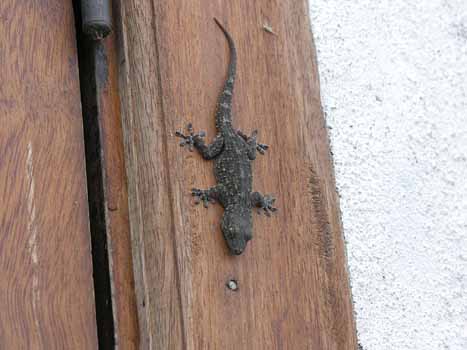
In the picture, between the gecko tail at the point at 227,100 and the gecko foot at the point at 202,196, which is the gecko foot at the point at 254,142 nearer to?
the gecko tail at the point at 227,100

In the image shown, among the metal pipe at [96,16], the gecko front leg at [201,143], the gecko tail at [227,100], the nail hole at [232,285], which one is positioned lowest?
the nail hole at [232,285]

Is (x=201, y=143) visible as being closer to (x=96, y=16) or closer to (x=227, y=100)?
(x=227, y=100)

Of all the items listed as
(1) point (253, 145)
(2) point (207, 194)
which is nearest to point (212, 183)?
(2) point (207, 194)

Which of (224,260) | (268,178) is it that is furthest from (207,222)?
(268,178)

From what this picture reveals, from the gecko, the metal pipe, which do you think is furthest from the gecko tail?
the metal pipe

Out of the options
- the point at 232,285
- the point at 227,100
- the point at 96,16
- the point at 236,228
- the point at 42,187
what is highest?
the point at 96,16

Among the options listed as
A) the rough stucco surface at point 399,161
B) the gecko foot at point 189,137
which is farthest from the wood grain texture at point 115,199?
the rough stucco surface at point 399,161
